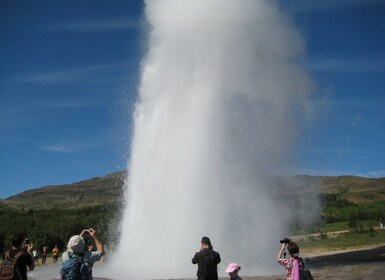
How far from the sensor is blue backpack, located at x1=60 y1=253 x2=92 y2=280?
15.8ft

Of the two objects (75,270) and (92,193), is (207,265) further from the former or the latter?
(92,193)

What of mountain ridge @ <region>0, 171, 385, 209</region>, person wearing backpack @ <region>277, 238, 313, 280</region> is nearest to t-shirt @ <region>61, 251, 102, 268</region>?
person wearing backpack @ <region>277, 238, 313, 280</region>

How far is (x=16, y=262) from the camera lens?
16.3 feet

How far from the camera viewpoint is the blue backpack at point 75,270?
4801 millimetres

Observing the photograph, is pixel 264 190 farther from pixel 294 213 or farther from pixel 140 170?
pixel 140 170

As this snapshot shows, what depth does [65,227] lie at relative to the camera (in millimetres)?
49031

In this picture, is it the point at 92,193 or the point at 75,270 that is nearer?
the point at 75,270

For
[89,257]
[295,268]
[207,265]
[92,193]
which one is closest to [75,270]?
[89,257]

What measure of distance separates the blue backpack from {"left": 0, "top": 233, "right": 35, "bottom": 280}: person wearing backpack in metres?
0.49

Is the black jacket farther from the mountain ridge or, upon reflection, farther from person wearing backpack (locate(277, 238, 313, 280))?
the mountain ridge

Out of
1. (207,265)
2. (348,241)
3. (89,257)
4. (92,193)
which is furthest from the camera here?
(92,193)

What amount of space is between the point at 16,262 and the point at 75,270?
69cm

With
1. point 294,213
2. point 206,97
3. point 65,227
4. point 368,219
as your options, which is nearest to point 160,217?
point 206,97

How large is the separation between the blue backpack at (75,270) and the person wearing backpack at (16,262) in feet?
1.61
